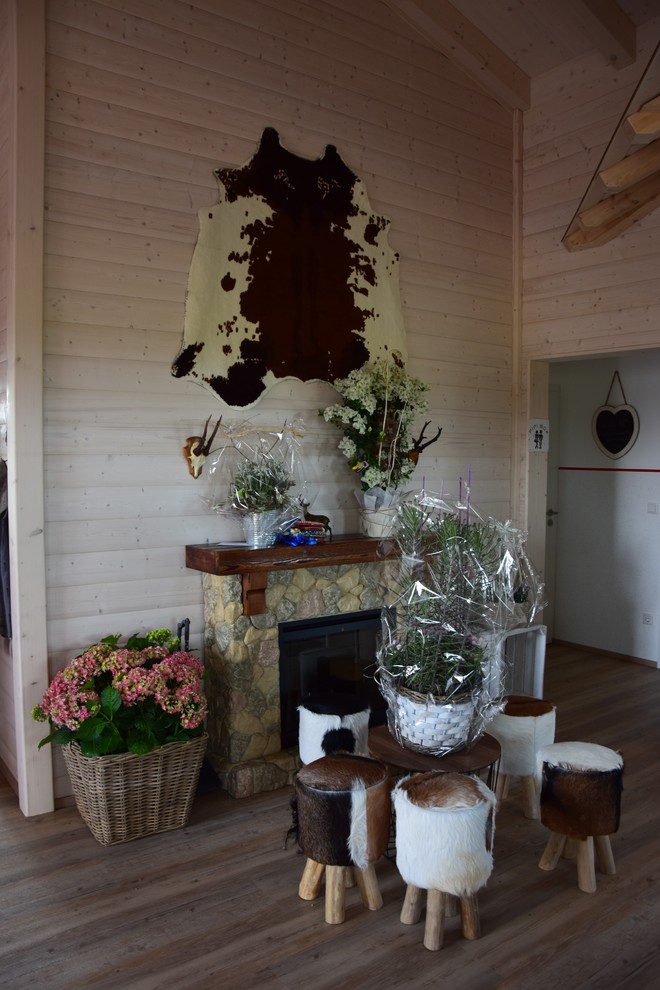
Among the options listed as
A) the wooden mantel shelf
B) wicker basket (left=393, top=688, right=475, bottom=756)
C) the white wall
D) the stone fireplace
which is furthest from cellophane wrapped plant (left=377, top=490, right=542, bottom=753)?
the white wall

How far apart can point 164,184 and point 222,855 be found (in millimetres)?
2863

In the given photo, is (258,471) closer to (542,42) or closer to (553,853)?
(553,853)

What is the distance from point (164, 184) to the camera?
142 inches

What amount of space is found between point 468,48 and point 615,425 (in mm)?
2730

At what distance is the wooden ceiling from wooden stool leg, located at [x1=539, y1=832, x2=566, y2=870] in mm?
2738

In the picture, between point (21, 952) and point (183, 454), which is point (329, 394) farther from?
point (21, 952)

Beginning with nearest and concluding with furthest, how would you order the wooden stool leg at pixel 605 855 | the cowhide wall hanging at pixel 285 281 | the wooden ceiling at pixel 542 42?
the wooden stool leg at pixel 605 855 < the cowhide wall hanging at pixel 285 281 < the wooden ceiling at pixel 542 42

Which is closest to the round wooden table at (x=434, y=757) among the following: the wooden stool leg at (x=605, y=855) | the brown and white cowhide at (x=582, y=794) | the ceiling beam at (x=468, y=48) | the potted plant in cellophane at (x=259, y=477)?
the brown and white cowhide at (x=582, y=794)

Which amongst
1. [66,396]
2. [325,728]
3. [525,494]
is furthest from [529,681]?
[66,396]

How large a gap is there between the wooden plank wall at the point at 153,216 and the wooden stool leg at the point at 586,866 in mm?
1891

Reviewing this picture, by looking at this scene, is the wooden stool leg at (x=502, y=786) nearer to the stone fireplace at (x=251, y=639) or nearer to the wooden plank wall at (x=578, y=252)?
the stone fireplace at (x=251, y=639)

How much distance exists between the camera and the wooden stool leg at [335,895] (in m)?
2.58

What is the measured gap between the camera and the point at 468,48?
15.4 ft

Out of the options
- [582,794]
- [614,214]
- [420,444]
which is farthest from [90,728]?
[614,214]
